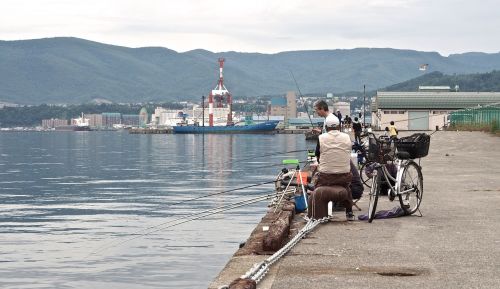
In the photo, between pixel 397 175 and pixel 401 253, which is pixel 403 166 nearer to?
pixel 397 175

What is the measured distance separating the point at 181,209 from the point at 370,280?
748 inches

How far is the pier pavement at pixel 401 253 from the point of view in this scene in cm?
919

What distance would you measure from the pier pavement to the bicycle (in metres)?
0.35

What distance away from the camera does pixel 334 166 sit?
13797 millimetres

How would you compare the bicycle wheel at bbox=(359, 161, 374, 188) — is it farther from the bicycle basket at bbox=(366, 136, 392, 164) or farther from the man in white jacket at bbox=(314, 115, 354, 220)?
the man in white jacket at bbox=(314, 115, 354, 220)

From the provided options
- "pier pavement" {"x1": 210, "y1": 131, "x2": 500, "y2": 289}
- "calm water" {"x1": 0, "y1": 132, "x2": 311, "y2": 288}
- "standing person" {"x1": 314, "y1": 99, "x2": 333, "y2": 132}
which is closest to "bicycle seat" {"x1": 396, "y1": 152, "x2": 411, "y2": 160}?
"pier pavement" {"x1": 210, "y1": 131, "x2": 500, "y2": 289}

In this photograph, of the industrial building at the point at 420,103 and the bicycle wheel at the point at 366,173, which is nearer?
the bicycle wheel at the point at 366,173

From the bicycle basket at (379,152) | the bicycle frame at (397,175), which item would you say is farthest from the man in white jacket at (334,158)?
the bicycle basket at (379,152)

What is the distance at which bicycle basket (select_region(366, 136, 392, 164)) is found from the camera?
14766mm

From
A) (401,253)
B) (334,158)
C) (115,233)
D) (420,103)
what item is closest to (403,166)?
(334,158)

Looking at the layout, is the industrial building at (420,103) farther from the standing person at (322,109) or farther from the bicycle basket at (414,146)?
the standing person at (322,109)

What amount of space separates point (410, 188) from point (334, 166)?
64.6 inches

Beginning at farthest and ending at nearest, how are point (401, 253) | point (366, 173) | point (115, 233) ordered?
point (115, 233), point (366, 173), point (401, 253)

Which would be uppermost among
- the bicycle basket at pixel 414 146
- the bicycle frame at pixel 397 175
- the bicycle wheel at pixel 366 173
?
the bicycle basket at pixel 414 146
